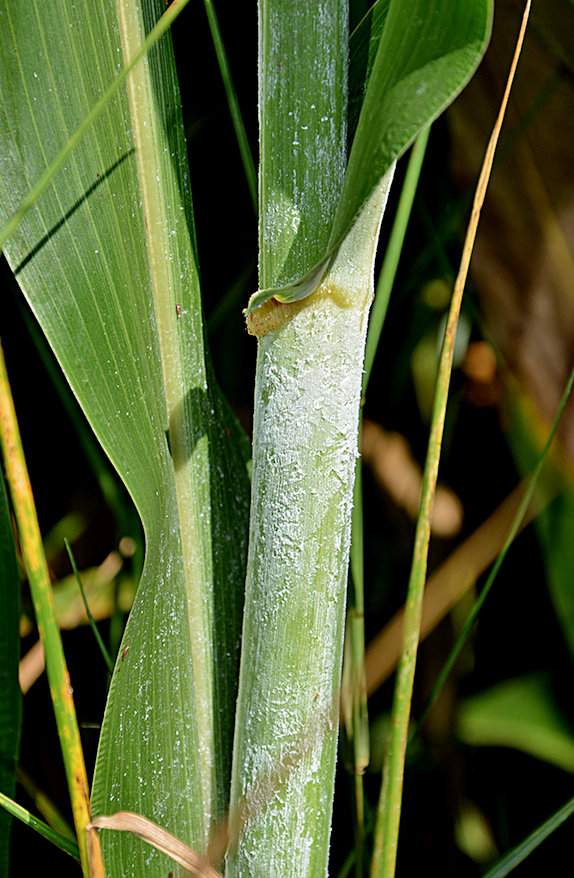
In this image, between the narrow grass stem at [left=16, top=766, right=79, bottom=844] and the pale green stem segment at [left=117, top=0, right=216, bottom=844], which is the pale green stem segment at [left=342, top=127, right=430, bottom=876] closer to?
the pale green stem segment at [left=117, top=0, right=216, bottom=844]

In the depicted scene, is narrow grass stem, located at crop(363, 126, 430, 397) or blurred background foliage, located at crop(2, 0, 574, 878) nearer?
narrow grass stem, located at crop(363, 126, 430, 397)

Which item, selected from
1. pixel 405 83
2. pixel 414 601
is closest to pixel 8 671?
pixel 414 601

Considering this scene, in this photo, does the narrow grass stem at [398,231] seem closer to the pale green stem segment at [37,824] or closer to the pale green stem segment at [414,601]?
the pale green stem segment at [414,601]

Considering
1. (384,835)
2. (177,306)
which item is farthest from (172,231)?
(384,835)

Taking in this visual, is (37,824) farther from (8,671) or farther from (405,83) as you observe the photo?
(405,83)

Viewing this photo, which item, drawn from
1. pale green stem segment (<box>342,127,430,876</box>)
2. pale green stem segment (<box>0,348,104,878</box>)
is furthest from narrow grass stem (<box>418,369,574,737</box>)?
pale green stem segment (<box>0,348,104,878</box>)

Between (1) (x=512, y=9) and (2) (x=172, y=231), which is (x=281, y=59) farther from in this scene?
(1) (x=512, y=9)
